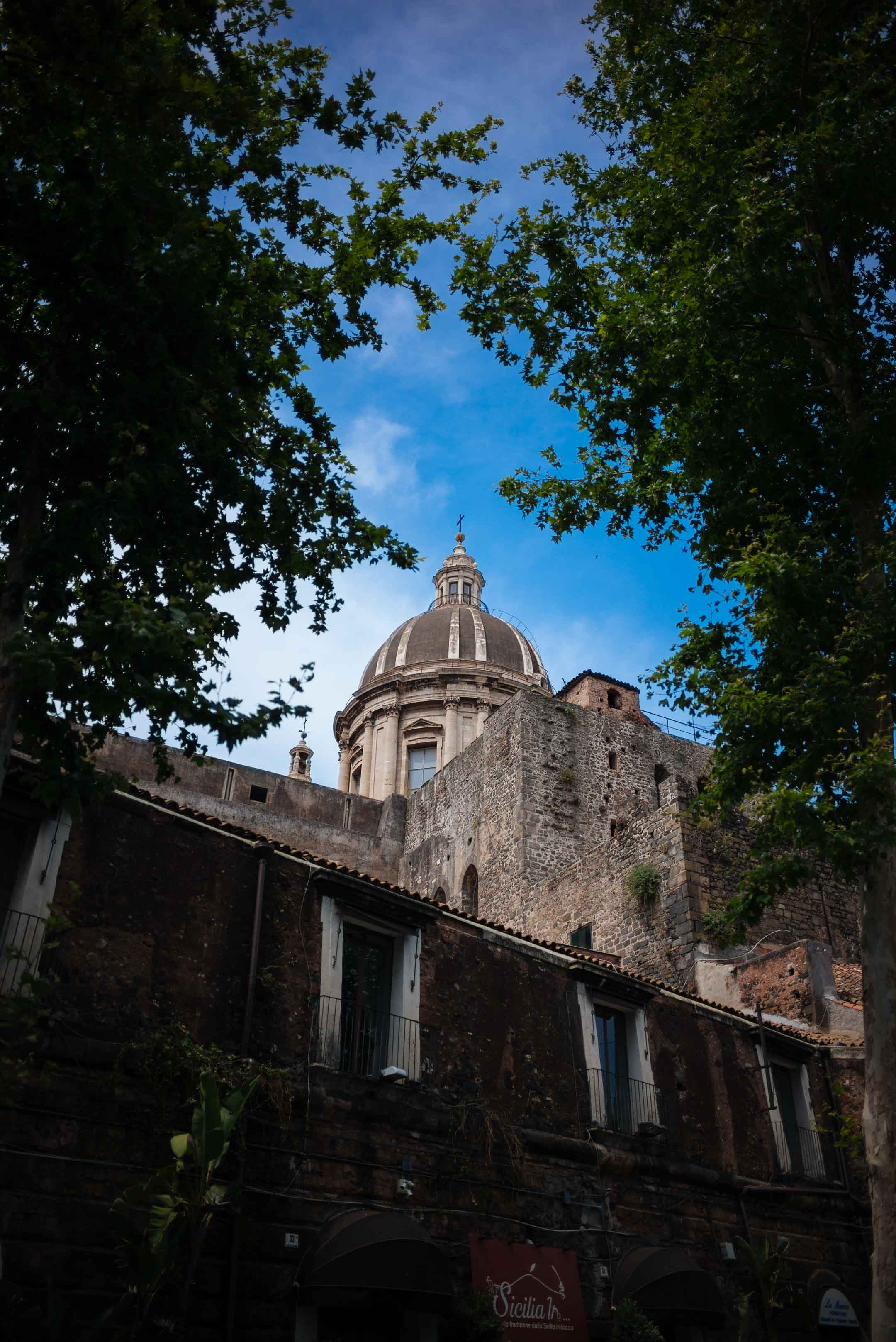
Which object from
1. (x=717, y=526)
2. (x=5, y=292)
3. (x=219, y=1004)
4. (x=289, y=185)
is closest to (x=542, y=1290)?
(x=219, y=1004)

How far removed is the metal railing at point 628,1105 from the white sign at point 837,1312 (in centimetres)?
323

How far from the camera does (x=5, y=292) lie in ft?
29.0

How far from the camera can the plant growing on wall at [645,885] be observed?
21.3m

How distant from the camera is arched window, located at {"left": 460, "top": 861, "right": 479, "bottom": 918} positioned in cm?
2944

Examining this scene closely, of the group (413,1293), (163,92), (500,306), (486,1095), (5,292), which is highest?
(500,306)

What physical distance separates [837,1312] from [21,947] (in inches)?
481

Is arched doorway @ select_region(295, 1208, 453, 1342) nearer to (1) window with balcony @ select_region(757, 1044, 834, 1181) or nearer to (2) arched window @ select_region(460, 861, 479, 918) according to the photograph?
(1) window with balcony @ select_region(757, 1044, 834, 1181)

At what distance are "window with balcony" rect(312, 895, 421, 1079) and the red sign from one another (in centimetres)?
203

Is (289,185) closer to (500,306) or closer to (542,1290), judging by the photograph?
(500,306)

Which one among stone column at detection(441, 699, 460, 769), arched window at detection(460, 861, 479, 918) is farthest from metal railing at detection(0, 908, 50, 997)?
stone column at detection(441, 699, 460, 769)

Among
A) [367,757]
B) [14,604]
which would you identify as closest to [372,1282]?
[14,604]

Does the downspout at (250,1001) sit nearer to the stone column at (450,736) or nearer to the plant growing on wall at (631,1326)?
the plant growing on wall at (631,1326)

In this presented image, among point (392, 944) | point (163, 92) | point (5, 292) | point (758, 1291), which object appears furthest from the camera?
point (758, 1291)

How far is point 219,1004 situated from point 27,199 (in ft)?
24.2
